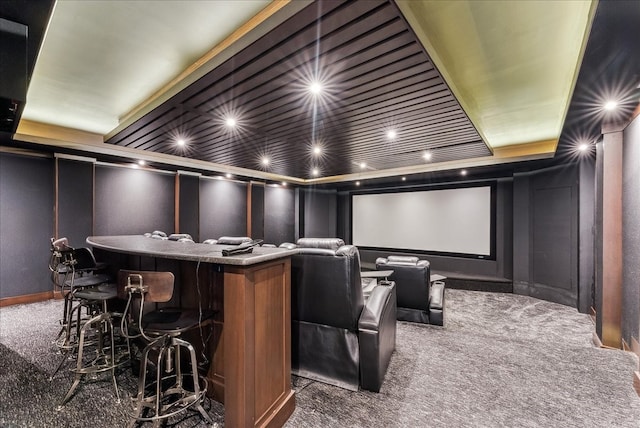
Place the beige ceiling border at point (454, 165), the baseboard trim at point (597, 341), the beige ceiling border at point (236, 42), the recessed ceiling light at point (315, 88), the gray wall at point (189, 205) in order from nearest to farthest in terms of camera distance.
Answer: the beige ceiling border at point (236, 42) < the recessed ceiling light at point (315, 88) < the baseboard trim at point (597, 341) < the beige ceiling border at point (454, 165) < the gray wall at point (189, 205)

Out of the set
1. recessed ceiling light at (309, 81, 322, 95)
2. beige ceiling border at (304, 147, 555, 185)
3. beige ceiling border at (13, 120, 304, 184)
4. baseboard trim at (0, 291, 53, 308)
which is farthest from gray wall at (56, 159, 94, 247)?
beige ceiling border at (304, 147, 555, 185)

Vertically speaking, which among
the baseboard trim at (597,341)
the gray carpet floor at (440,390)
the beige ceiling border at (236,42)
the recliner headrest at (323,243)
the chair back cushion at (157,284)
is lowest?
the baseboard trim at (597,341)

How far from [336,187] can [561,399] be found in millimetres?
6841

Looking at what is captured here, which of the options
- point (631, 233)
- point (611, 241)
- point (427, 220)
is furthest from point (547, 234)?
point (631, 233)

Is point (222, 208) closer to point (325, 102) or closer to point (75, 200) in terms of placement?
point (75, 200)

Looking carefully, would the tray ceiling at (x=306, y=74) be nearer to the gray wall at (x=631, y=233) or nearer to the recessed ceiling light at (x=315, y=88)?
the recessed ceiling light at (x=315, y=88)

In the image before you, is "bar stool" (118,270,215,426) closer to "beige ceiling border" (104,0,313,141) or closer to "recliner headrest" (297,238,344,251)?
"recliner headrest" (297,238,344,251)

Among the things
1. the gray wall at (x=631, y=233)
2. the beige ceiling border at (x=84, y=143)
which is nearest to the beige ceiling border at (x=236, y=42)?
the beige ceiling border at (x=84, y=143)

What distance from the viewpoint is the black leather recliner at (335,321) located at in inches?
83.8

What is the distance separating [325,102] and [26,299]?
5548 millimetres

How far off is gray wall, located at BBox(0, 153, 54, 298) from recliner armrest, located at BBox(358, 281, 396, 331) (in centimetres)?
540

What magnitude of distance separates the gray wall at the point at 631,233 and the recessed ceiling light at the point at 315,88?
291 cm

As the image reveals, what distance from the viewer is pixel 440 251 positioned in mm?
6715

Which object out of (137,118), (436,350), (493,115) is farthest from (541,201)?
(137,118)
